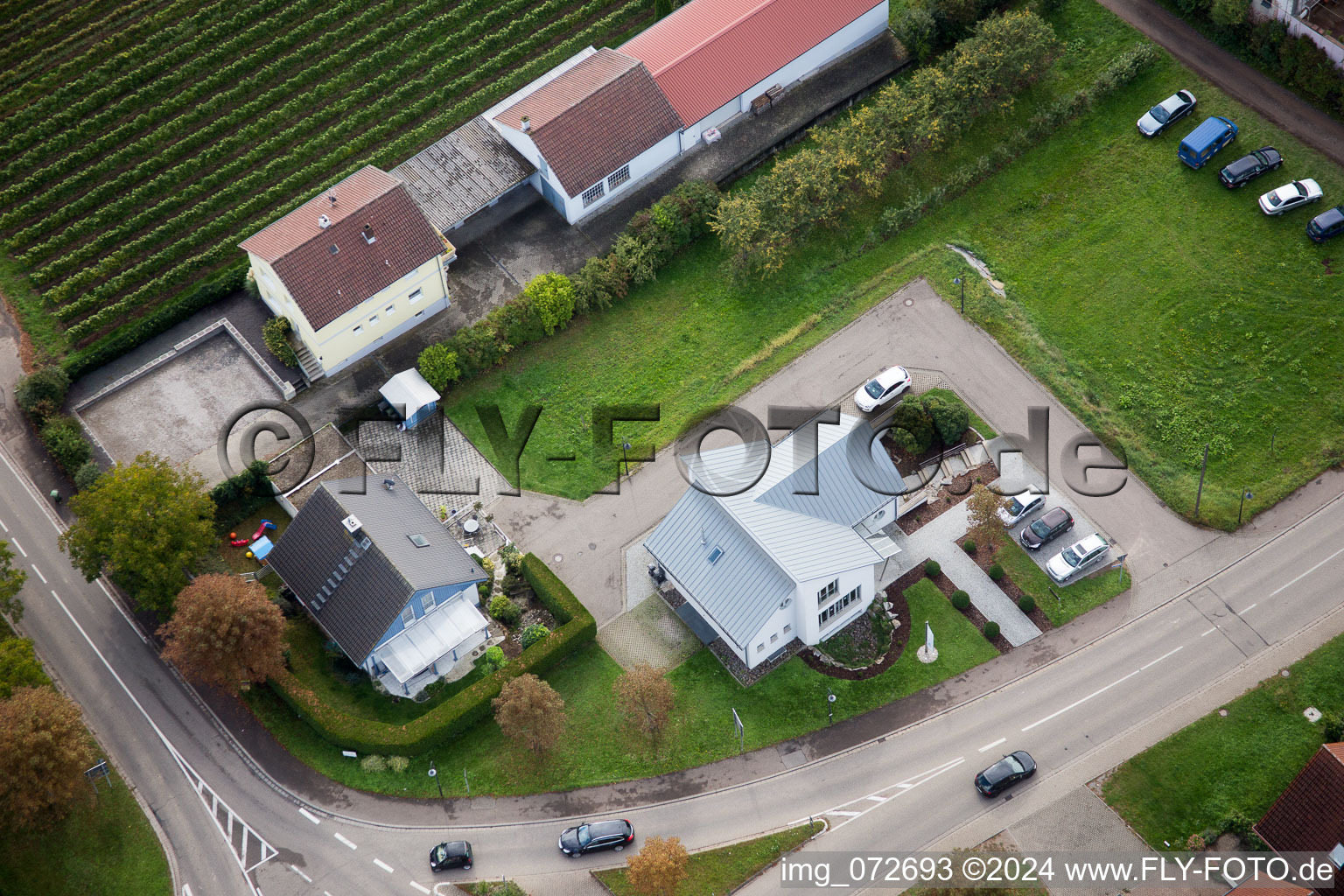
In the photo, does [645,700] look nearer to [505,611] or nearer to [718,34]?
[505,611]

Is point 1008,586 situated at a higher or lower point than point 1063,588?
higher

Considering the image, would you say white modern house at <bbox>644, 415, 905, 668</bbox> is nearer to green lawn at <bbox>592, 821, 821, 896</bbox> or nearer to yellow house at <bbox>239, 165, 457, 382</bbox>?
green lawn at <bbox>592, 821, 821, 896</bbox>

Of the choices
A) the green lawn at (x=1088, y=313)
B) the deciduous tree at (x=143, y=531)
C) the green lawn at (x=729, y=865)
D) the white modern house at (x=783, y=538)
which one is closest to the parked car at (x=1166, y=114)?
the green lawn at (x=1088, y=313)

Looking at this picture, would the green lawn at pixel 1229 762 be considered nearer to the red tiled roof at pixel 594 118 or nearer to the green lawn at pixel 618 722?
the green lawn at pixel 618 722

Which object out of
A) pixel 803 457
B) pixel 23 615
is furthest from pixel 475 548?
pixel 23 615

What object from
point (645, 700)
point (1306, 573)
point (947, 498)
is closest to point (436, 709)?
point (645, 700)

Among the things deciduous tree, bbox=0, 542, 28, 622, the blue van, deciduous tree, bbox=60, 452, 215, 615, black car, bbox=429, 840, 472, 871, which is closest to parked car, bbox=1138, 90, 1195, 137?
the blue van
